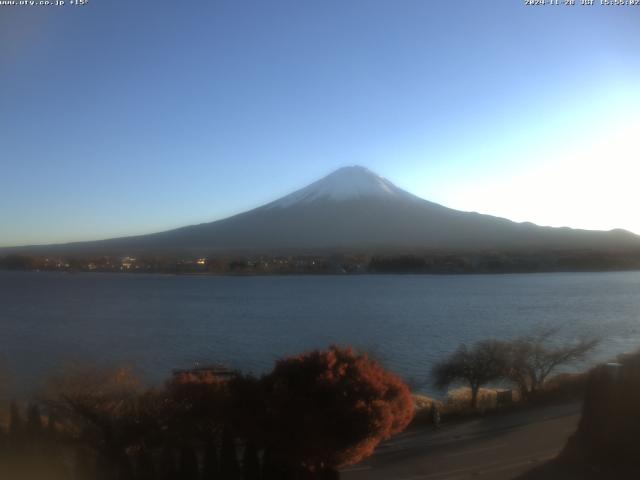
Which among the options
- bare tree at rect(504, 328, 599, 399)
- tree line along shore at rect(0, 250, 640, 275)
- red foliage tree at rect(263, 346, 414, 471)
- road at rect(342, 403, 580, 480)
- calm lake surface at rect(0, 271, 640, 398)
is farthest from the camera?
tree line along shore at rect(0, 250, 640, 275)

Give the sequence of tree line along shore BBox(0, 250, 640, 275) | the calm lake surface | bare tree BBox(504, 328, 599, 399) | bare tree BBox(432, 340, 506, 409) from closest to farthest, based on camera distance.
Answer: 1. bare tree BBox(432, 340, 506, 409)
2. bare tree BBox(504, 328, 599, 399)
3. the calm lake surface
4. tree line along shore BBox(0, 250, 640, 275)

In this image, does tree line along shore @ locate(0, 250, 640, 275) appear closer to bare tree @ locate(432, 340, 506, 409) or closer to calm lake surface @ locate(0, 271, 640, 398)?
calm lake surface @ locate(0, 271, 640, 398)

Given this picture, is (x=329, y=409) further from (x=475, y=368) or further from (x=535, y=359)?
(x=535, y=359)

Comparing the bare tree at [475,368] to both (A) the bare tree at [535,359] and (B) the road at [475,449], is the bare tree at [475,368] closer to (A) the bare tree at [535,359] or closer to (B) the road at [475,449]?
(A) the bare tree at [535,359]

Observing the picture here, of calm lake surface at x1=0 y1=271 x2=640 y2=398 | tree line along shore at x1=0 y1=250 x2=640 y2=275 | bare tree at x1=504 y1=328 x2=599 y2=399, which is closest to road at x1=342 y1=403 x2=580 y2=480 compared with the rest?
bare tree at x1=504 y1=328 x2=599 y2=399

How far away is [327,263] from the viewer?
41.8 m

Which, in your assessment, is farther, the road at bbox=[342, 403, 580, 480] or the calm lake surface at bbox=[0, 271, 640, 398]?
the calm lake surface at bbox=[0, 271, 640, 398]

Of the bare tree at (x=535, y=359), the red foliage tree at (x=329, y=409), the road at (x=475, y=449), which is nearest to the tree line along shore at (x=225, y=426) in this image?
the red foliage tree at (x=329, y=409)

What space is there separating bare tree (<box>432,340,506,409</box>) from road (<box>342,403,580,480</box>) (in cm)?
201

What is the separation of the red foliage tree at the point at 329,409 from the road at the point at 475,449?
4.32 feet

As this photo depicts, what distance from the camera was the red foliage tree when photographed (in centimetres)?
538

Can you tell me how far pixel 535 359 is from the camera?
42.3 ft

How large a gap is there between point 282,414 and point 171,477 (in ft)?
4.06

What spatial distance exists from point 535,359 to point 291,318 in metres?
11.0
